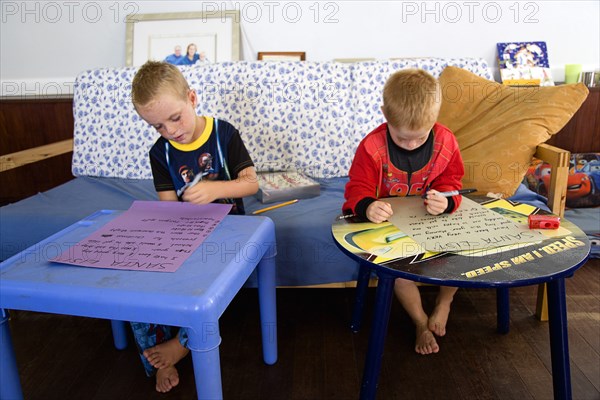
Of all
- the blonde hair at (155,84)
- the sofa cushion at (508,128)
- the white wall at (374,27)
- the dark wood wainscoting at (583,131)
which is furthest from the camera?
the white wall at (374,27)

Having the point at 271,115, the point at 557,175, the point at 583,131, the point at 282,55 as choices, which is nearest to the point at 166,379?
the point at 271,115

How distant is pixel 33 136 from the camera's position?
257 centimetres

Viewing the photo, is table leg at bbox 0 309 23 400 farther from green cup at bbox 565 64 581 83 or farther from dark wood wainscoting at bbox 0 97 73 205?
green cup at bbox 565 64 581 83

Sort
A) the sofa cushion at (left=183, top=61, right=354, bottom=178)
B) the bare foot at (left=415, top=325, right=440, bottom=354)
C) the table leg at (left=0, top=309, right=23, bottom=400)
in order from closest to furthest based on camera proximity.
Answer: the table leg at (left=0, top=309, right=23, bottom=400) < the bare foot at (left=415, top=325, right=440, bottom=354) < the sofa cushion at (left=183, top=61, right=354, bottom=178)

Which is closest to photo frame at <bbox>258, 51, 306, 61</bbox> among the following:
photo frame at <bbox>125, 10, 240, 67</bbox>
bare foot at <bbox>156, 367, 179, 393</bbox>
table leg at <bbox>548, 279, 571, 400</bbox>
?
photo frame at <bbox>125, 10, 240, 67</bbox>

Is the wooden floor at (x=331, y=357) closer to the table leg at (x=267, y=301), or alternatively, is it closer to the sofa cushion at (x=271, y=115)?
the table leg at (x=267, y=301)

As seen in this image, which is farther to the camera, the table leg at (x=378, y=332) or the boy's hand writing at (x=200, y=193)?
the boy's hand writing at (x=200, y=193)

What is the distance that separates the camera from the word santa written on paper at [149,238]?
930mm

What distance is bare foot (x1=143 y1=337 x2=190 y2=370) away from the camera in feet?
4.28

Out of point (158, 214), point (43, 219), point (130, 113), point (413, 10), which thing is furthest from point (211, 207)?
point (413, 10)

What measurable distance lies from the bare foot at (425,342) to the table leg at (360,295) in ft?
0.65

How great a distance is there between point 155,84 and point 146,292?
62 centimetres

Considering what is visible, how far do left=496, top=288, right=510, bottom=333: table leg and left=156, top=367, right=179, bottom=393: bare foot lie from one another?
103cm

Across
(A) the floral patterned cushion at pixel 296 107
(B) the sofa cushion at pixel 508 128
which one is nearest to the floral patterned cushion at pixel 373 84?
(A) the floral patterned cushion at pixel 296 107
